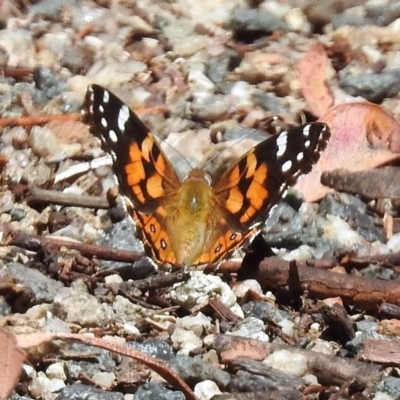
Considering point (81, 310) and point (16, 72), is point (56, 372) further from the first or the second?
point (16, 72)

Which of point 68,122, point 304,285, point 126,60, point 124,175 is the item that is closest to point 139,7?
point 126,60

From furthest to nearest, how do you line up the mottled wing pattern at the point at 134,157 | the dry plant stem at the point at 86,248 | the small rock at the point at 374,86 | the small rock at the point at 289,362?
the small rock at the point at 374,86
the mottled wing pattern at the point at 134,157
the dry plant stem at the point at 86,248
the small rock at the point at 289,362

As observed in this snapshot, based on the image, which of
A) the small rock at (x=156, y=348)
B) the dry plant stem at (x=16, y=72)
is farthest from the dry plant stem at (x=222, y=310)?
the dry plant stem at (x=16, y=72)

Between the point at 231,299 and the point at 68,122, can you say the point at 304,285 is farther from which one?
the point at 68,122

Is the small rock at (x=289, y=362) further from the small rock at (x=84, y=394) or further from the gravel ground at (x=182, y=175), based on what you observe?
the small rock at (x=84, y=394)

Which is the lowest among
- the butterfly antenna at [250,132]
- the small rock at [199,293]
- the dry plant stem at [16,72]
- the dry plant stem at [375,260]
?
the small rock at [199,293]

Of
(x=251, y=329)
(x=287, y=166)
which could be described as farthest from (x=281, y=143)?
(x=251, y=329)

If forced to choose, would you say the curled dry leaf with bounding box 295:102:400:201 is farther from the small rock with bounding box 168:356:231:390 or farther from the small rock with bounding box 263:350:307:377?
the small rock with bounding box 168:356:231:390
